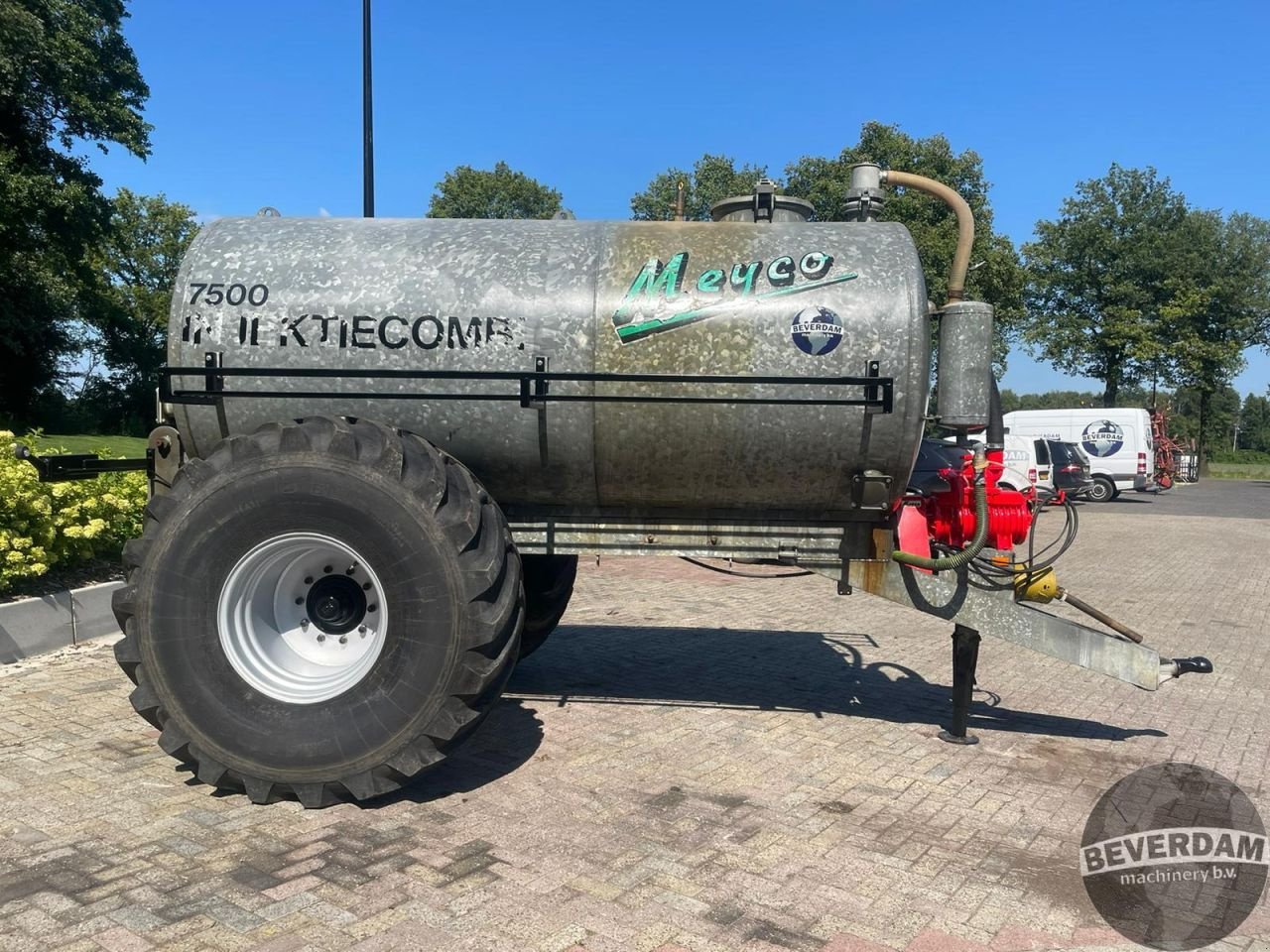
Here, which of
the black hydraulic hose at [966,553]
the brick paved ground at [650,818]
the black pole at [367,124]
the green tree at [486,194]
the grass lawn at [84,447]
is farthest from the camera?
the green tree at [486,194]

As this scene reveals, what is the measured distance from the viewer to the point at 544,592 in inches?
231

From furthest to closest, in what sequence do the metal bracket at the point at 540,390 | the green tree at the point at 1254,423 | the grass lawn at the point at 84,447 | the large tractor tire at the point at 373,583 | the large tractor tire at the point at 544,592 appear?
the green tree at the point at 1254,423 < the grass lawn at the point at 84,447 < the large tractor tire at the point at 544,592 < the metal bracket at the point at 540,390 < the large tractor tire at the point at 373,583

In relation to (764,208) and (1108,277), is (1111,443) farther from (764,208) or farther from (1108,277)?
(764,208)

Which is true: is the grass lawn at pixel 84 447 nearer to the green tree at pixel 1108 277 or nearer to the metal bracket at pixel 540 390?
the metal bracket at pixel 540 390

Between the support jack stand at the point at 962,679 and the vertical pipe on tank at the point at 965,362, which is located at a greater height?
the vertical pipe on tank at the point at 965,362

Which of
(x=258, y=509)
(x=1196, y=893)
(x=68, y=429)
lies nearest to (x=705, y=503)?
(x=258, y=509)

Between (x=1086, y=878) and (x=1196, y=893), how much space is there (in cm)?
39

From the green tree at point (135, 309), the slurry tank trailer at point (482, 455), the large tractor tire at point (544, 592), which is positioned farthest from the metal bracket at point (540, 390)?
the green tree at point (135, 309)

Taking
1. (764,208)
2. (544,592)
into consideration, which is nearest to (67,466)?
(544,592)

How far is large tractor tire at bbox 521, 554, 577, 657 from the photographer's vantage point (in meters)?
5.82

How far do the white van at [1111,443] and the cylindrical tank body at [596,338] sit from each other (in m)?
23.8

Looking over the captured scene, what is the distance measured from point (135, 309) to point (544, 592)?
46.0 meters

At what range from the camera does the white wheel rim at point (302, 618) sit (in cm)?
403

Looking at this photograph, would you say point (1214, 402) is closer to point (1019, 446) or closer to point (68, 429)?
point (1019, 446)
